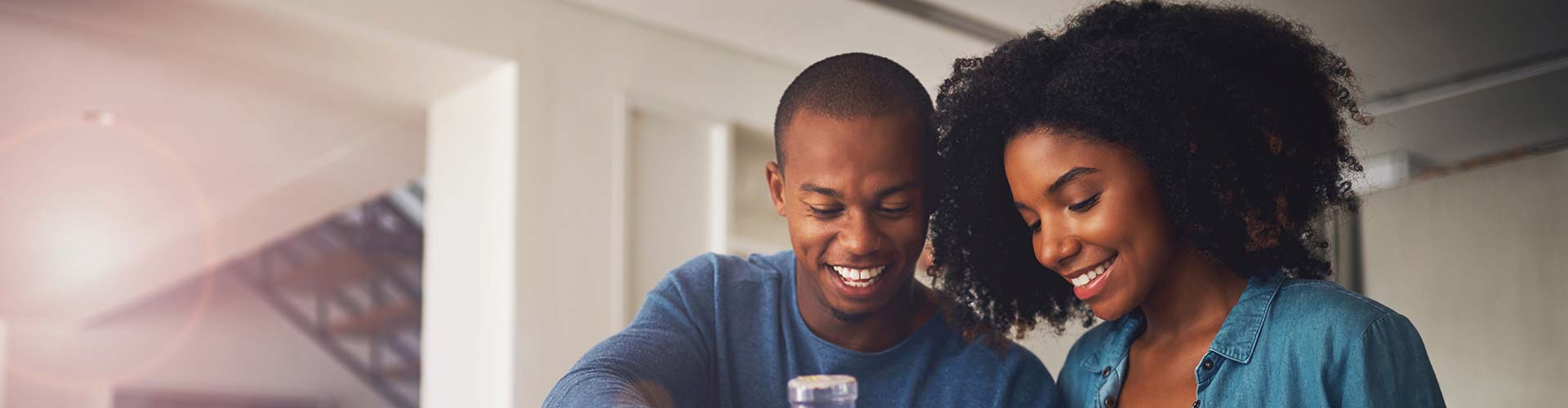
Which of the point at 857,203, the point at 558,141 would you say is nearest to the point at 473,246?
the point at 558,141

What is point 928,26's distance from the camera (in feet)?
14.2

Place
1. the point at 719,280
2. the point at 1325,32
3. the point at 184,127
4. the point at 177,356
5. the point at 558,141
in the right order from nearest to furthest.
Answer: the point at 719,280
the point at 558,141
the point at 1325,32
the point at 184,127
the point at 177,356

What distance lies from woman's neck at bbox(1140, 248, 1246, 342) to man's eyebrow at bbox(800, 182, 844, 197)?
0.37 m

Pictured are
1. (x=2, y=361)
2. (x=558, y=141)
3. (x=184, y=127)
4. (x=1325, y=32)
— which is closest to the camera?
(x=558, y=141)

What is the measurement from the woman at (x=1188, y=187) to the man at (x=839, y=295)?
0.25 ft

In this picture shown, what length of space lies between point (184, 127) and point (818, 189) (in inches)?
160

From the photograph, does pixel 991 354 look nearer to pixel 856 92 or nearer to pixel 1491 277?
pixel 856 92

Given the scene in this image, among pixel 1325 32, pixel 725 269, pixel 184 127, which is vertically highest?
pixel 1325 32

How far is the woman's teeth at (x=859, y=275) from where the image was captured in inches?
57.2

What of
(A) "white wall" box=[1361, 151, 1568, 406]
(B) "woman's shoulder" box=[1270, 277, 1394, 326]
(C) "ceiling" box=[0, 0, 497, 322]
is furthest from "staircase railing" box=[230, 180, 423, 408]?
(B) "woman's shoulder" box=[1270, 277, 1394, 326]

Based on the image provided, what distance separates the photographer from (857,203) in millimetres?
1413

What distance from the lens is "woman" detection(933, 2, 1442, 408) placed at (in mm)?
1354

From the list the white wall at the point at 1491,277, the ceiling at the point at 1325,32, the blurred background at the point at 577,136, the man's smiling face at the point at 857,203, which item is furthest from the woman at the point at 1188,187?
the white wall at the point at 1491,277

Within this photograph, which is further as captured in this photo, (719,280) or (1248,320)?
(719,280)
